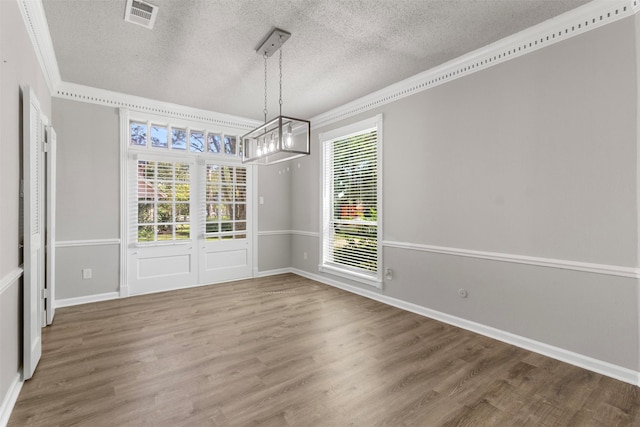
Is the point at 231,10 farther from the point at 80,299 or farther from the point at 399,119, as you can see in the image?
the point at 80,299

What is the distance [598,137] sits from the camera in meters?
2.49

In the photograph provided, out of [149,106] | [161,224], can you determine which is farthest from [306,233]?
[149,106]

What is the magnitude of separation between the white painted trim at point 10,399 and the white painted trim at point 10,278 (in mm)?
662

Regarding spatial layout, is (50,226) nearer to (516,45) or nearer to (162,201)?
(162,201)

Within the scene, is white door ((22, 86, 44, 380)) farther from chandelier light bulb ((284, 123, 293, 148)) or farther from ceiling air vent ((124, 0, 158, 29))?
chandelier light bulb ((284, 123, 293, 148))

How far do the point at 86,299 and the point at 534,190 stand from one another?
543 centimetres

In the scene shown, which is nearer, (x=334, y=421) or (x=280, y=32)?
(x=334, y=421)

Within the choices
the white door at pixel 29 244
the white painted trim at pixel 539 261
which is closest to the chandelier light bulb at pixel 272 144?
the white door at pixel 29 244

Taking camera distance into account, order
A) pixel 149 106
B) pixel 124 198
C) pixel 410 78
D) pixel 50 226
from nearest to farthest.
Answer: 1. pixel 50 226
2. pixel 410 78
3. pixel 124 198
4. pixel 149 106

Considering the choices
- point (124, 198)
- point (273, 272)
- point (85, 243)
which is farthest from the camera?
point (273, 272)

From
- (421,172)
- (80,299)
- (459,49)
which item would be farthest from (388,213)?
(80,299)

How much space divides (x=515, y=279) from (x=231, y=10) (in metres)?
3.42

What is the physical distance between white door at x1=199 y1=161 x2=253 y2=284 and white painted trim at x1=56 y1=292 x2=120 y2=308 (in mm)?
1228

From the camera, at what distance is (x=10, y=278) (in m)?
2.05
